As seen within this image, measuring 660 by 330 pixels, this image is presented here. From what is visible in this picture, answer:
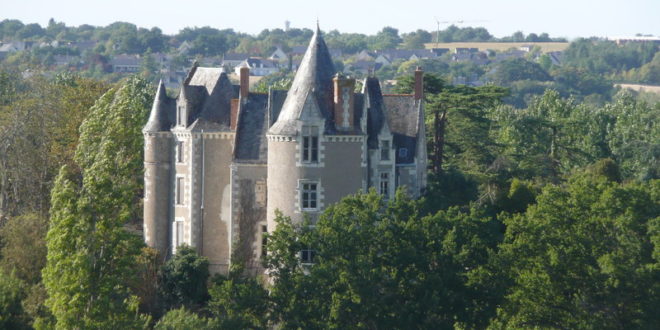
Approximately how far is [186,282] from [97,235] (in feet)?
28.9

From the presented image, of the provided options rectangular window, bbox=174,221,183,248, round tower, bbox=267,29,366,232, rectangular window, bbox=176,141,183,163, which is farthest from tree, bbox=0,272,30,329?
rectangular window, bbox=176,141,183,163

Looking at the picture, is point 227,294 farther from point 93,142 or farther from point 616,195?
point 616,195

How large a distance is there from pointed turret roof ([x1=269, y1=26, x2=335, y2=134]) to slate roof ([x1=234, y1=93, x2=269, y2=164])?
2351mm

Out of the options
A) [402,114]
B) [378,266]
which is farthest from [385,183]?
[378,266]

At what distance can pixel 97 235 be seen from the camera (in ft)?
163

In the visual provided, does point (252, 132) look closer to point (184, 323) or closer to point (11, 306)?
point (184, 323)

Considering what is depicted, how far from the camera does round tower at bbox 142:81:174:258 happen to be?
61375mm

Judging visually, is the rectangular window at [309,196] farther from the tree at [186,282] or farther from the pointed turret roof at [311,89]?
the tree at [186,282]

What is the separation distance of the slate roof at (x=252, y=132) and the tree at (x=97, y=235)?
7304mm

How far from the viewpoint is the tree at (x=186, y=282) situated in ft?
189

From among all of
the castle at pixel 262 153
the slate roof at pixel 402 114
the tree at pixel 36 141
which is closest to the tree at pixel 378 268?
the castle at pixel 262 153

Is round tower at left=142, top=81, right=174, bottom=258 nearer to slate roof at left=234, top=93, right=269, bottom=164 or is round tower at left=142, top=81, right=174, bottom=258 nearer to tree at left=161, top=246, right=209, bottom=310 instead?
tree at left=161, top=246, right=209, bottom=310

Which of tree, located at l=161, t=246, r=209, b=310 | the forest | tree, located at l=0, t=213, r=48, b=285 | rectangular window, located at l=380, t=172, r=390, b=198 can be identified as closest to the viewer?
the forest

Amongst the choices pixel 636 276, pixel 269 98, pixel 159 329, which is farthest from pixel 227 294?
pixel 636 276
